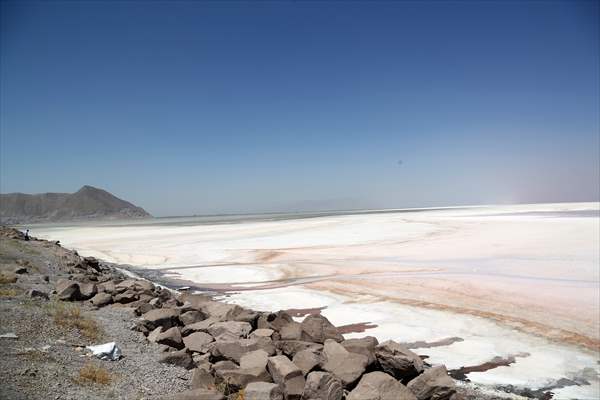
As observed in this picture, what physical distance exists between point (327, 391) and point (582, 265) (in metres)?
18.3

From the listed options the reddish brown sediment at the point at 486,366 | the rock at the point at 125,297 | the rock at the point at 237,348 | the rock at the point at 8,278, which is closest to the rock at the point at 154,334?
the rock at the point at 237,348

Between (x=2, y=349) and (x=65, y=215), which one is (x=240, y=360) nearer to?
(x=2, y=349)

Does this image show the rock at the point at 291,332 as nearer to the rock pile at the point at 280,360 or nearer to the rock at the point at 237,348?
the rock pile at the point at 280,360

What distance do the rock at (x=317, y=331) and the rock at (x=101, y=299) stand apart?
5459 mm

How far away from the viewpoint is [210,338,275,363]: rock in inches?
255

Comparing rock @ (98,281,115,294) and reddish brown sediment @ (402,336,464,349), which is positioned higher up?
rock @ (98,281,115,294)

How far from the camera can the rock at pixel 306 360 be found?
19.2 ft

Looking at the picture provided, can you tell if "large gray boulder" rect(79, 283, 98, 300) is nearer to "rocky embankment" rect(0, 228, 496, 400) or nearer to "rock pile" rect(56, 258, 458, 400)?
"rocky embankment" rect(0, 228, 496, 400)

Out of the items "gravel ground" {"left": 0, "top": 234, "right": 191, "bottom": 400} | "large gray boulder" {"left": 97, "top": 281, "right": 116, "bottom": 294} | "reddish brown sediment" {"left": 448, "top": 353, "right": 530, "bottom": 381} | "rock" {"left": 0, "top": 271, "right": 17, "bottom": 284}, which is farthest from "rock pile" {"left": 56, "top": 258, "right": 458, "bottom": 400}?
"rock" {"left": 0, "top": 271, "right": 17, "bottom": 284}

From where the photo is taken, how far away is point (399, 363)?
6363 mm

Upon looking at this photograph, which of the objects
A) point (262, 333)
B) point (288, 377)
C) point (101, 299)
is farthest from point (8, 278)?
point (288, 377)

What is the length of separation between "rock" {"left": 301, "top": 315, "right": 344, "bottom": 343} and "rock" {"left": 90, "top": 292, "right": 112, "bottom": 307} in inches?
215

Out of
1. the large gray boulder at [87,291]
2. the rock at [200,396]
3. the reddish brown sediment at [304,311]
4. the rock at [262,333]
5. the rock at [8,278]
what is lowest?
the reddish brown sediment at [304,311]

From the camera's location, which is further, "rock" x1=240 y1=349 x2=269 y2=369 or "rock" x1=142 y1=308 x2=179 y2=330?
"rock" x1=142 y1=308 x2=179 y2=330
